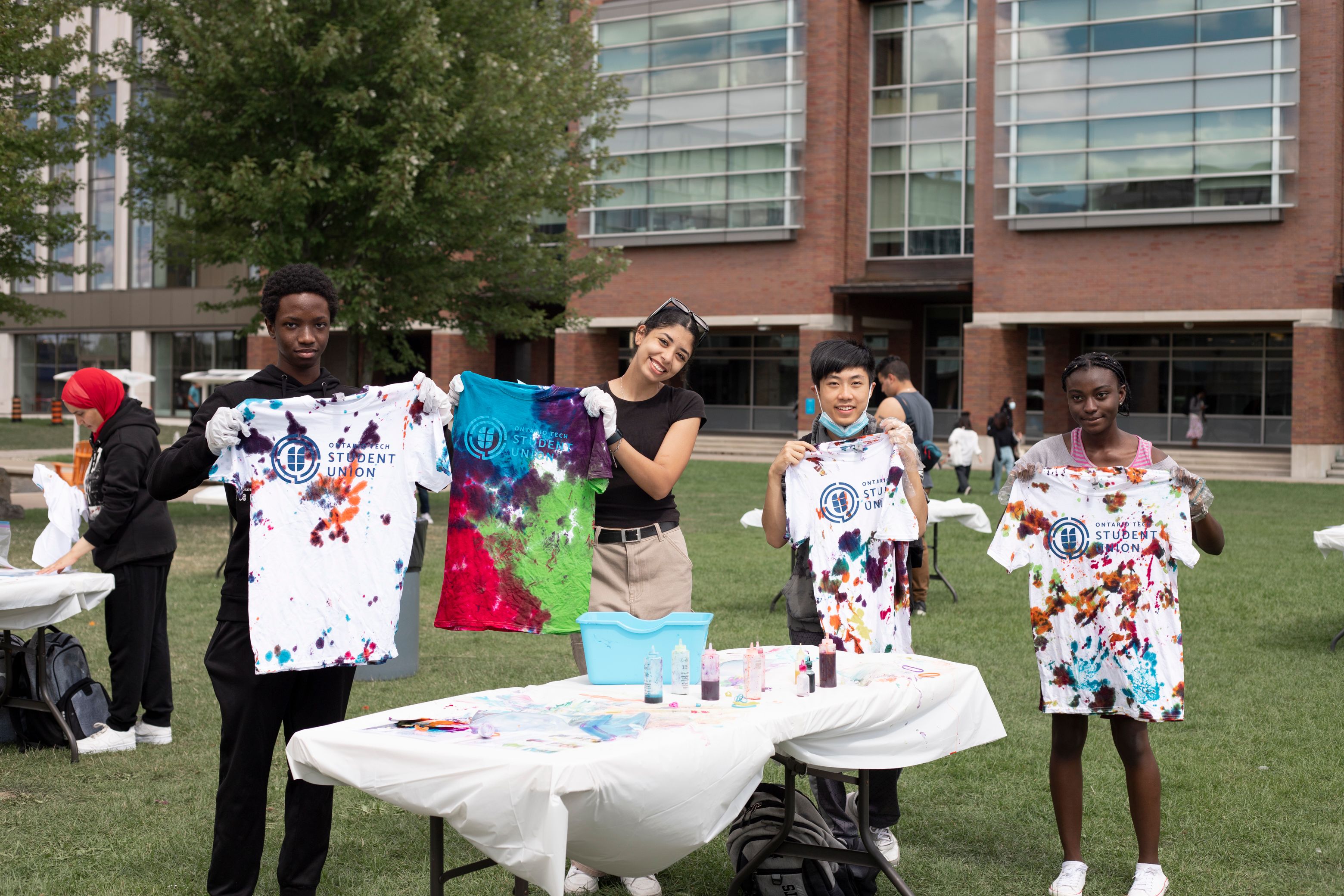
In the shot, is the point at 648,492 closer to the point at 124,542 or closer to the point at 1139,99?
the point at 124,542

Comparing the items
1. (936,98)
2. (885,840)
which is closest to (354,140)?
(885,840)

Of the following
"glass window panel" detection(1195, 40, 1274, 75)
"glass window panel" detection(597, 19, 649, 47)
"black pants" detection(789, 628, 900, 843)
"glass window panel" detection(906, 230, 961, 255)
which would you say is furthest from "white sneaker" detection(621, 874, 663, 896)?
"glass window panel" detection(597, 19, 649, 47)

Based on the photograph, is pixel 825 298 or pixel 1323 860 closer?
pixel 1323 860

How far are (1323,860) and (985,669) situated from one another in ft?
11.9

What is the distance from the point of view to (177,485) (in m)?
4.14

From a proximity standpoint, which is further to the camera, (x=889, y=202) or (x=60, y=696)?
(x=889, y=202)

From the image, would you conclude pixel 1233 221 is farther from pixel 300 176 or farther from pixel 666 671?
pixel 666 671

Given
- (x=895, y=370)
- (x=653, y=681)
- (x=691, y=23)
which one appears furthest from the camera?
(x=691, y=23)

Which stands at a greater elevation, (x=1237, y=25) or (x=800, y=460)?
(x=1237, y=25)

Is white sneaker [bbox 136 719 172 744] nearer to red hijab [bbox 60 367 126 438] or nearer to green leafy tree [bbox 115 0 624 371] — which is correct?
red hijab [bbox 60 367 126 438]

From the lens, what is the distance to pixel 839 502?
16.4 ft

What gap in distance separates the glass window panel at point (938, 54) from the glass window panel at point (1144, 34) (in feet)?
15.6

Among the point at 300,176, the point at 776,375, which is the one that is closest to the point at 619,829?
the point at 300,176

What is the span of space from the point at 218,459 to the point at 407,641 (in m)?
4.73
